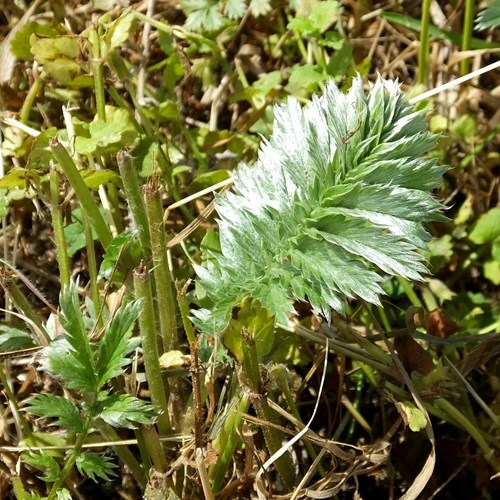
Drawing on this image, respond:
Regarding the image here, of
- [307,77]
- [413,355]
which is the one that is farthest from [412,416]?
[307,77]

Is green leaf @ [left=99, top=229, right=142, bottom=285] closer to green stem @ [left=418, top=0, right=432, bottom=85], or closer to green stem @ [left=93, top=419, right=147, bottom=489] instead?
green stem @ [left=93, top=419, right=147, bottom=489]

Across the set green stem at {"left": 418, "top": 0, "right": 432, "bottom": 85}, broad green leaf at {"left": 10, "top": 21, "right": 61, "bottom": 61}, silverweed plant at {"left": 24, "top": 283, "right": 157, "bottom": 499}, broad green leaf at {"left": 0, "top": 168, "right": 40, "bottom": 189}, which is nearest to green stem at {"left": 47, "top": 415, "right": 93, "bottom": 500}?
silverweed plant at {"left": 24, "top": 283, "right": 157, "bottom": 499}

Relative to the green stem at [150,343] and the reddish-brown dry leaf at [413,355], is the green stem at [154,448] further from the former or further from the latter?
the reddish-brown dry leaf at [413,355]

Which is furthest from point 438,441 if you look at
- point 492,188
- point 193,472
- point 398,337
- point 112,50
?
point 112,50

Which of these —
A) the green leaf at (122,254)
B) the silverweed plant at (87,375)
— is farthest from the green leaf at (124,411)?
the green leaf at (122,254)

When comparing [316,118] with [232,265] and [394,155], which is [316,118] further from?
[232,265]

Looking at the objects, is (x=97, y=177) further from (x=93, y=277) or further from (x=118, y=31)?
(x=118, y=31)

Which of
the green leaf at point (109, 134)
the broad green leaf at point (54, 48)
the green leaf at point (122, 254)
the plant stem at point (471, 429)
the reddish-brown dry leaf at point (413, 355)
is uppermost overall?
the broad green leaf at point (54, 48)
